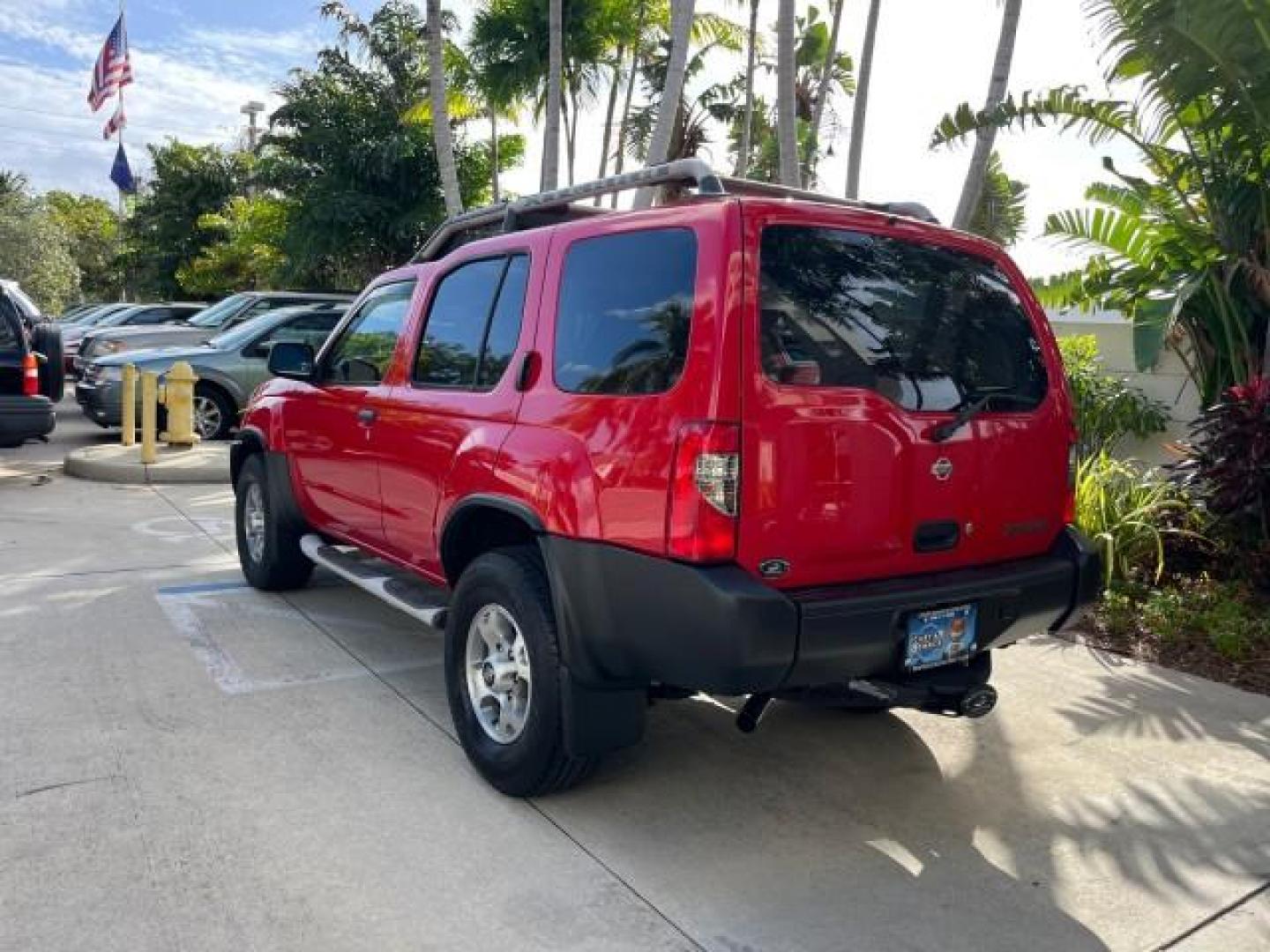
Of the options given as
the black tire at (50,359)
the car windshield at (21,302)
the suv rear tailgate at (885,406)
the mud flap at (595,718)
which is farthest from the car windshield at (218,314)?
the suv rear tailgate at (885,406)

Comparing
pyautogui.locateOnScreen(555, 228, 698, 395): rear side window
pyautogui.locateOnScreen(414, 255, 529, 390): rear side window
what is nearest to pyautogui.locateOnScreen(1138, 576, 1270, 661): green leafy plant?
pyautogui.locateOnScreen(555, 228, 698, 395): rear side window

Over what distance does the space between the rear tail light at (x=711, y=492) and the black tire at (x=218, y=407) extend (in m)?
10.7

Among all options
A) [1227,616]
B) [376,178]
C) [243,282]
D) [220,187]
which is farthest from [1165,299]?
[220,187]

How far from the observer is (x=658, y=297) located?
3213 mm

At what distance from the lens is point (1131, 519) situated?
6.32m

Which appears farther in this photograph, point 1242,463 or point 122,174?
point 122,174

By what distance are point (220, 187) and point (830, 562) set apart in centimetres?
3701

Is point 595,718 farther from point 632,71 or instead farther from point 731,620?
point 632,71

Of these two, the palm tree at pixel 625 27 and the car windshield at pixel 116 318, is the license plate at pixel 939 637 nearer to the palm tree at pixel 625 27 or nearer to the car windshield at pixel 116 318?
the palm tree at pixel 625 27

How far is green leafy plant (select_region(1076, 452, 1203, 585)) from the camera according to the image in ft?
20.4

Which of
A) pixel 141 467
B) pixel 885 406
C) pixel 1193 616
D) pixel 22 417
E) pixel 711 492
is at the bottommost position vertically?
pixel 141 467

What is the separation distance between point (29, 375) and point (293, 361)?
5.05 meters

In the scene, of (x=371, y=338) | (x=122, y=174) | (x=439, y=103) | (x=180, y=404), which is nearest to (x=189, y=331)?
(x=180, y=404)

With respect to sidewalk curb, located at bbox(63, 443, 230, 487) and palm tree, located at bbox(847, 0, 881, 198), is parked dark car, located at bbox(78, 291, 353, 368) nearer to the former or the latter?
sidewalk curb, located at bbox(63, 443, 230, 487)
